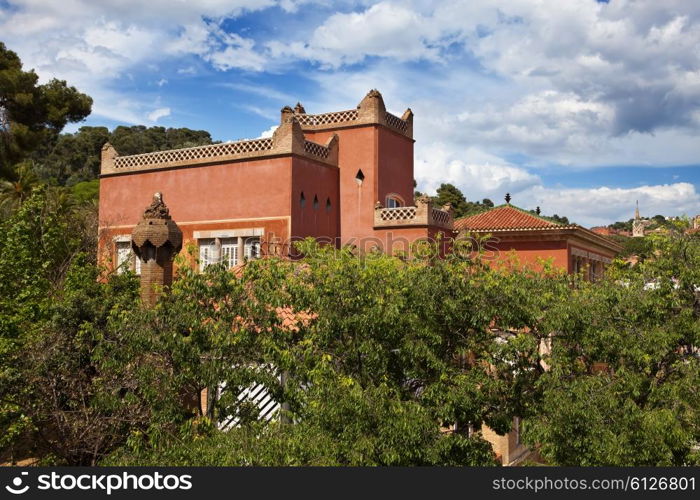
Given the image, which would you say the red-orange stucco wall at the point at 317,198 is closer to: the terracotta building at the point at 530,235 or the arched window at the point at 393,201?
the arched window at the point at 393,201

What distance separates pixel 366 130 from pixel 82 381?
511 inches

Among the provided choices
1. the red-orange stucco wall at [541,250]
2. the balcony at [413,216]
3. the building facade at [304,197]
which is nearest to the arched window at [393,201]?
the building facade at [304,197]

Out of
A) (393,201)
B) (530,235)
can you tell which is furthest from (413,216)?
(530,235)

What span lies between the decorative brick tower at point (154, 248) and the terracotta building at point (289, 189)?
5522mm

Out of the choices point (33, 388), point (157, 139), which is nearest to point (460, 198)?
point (157, 139)

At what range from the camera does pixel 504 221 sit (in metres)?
23.5

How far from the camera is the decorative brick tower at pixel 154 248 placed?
13.5 m

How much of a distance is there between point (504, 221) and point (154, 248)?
13551 millimetres

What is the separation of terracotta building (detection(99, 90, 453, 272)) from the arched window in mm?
44

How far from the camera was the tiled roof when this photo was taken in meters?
22.7

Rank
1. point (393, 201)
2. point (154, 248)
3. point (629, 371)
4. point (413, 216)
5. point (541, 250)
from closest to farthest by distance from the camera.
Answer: point (629, 371)
point (154, 248)
point (413, 216)
point (393, 201)
point (541, 250)

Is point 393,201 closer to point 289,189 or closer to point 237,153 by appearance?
point 289,189

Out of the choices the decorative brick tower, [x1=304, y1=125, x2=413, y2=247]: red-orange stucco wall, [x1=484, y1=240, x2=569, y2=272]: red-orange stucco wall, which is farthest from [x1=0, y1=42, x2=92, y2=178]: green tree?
[x1=484, y1=240, x2=569, y2=272]: red-orange stucco wall

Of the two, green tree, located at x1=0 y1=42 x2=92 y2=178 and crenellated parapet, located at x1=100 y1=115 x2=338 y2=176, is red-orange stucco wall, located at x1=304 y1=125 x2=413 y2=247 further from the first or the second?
green tree, located at x1=0 y1=42 x2=92 y2=178
